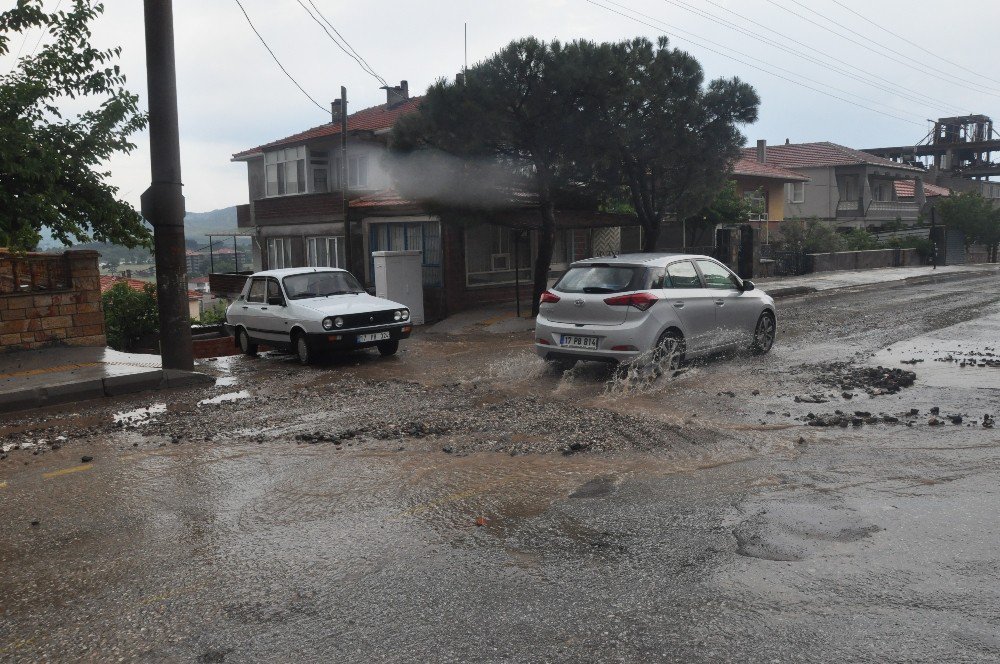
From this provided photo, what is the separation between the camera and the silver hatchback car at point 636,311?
10.7 m

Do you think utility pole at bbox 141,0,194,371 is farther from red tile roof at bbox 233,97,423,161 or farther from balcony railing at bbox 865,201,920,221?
balcony railing at bbox 865,201,920,221

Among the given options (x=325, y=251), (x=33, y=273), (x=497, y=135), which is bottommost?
(x=33, y=273)

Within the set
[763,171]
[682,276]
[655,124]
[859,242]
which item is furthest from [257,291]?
[763,171]

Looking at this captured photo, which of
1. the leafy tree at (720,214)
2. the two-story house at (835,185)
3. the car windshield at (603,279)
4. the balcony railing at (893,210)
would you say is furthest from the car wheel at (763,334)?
the balcony railing at (893,210)

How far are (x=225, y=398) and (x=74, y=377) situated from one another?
226 centimetres

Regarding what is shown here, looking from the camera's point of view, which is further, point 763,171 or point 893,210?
point 893,210

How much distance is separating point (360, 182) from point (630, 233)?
30.3 ft

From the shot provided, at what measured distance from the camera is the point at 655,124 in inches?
802

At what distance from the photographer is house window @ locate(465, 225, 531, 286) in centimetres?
2319

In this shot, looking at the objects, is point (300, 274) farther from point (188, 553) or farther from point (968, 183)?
point (968, 183)

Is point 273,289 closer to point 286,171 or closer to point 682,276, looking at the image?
point 682,276

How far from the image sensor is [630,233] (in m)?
29.6

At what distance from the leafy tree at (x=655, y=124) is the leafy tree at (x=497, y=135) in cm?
52

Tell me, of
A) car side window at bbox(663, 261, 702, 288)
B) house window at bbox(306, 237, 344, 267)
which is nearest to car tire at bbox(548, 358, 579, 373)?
car side window at bbox(663, 261, 702, 288)
